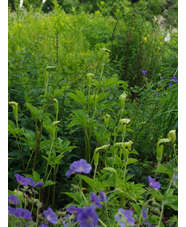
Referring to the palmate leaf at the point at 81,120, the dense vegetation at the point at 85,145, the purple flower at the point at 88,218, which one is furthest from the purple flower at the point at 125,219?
the palmate leaf at the point at 81,120

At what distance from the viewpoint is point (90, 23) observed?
464cm

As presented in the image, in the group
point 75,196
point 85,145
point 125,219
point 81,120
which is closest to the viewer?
point 125,219

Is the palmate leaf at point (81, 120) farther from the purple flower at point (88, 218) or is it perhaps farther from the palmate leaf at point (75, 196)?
the purple flower at point (88, 218)

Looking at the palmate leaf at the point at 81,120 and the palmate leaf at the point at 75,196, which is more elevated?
the palmate leaf at the point at 81,120

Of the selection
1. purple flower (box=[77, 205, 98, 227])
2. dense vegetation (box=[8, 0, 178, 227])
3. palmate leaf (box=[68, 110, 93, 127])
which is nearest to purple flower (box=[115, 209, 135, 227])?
dense vegetation (box=[8, 0, 178, 227])

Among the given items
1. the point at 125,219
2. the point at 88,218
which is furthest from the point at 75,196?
the point at 88,218

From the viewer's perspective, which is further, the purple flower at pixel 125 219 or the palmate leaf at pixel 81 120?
the palmate leaf at pixel 81 120

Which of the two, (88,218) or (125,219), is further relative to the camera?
(125,219)

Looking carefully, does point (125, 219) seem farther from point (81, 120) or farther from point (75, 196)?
point (81, 120)

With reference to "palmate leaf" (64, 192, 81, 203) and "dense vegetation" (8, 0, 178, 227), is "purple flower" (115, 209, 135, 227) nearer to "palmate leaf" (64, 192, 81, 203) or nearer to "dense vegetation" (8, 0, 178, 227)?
"dense vegetation" (8, 0, 178, 227)

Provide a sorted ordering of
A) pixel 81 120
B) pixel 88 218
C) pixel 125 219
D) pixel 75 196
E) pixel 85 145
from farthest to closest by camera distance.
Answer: pixel 85 145, pixel 81 120, pixel 75 196, pixel 125 219, pixel 88 218
